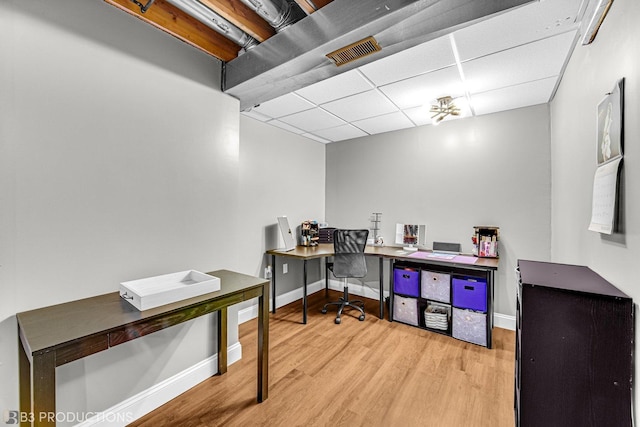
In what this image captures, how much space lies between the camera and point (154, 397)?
1.84 metres

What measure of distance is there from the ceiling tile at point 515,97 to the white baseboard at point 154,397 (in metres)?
3.41

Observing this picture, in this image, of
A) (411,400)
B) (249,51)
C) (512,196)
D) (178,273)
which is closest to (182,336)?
(178,273)

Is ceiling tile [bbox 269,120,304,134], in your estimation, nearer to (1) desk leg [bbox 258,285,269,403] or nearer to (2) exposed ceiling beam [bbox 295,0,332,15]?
(2) exposed ceiling beam [bbox 295,0,332,15]

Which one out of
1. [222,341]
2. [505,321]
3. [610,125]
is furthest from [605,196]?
[222,341]

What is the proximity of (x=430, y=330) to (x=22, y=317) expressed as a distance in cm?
326

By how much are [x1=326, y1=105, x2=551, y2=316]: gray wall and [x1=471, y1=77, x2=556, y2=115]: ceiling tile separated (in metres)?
0.15

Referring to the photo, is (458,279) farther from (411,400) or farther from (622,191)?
(622,191)

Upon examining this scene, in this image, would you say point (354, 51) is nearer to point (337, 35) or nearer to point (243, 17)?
point (337, 35)

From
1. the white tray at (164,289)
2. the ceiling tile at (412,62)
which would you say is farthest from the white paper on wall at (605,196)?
the white tray at (164,289)

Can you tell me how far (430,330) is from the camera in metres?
3.04

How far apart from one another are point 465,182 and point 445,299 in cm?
143

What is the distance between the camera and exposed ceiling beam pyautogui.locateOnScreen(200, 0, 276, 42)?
1684 mm

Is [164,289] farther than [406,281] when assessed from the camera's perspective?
No

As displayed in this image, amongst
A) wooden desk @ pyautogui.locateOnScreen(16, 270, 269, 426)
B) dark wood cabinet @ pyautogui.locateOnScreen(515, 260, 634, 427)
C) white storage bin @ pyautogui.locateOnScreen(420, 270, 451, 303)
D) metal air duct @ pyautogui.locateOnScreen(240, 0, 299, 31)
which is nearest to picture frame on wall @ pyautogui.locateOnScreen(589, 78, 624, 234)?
dark wood cabinet @ pyautogui.locateOnScreen(515, 260, 634, 427)
